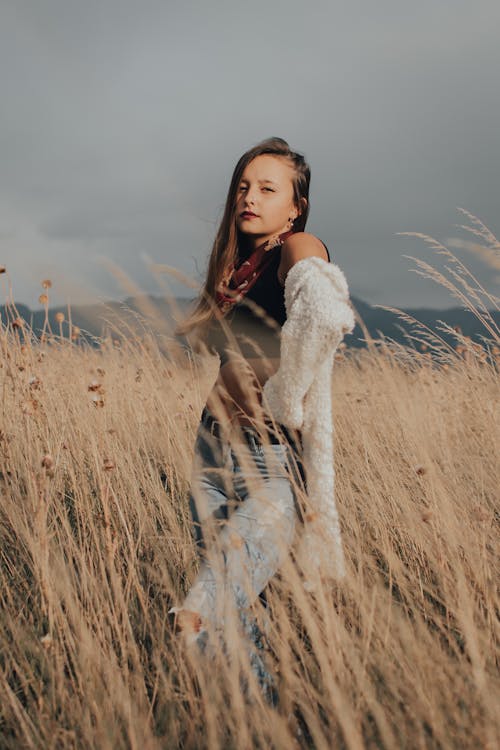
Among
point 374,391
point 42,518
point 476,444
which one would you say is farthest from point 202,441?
point 374,391

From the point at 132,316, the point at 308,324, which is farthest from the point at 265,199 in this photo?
the point at 132,316

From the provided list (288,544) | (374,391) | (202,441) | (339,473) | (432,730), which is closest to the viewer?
(432,730)

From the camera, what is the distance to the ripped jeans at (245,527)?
4.91 feet

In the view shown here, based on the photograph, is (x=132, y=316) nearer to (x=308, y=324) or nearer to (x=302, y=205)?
(x=302, y=205)

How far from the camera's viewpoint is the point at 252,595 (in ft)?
4.84

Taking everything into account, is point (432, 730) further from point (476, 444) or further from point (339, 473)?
point (476, 444)

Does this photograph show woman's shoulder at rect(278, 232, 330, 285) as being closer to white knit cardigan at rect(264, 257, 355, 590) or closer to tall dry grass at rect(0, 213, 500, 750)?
white knit cardigan at rect(264, 257, 355, 590)

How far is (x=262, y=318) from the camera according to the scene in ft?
5.84

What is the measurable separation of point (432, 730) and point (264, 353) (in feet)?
3.32

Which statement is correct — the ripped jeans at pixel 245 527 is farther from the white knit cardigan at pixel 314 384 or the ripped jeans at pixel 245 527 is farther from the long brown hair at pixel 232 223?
the long brown hair at pixel 232 223

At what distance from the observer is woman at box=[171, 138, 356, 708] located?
153cm

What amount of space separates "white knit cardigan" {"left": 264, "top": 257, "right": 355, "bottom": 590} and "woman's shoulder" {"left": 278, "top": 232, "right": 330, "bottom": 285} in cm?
6

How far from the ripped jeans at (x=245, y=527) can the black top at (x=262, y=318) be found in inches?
9.7

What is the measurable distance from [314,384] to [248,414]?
0.30 metres
